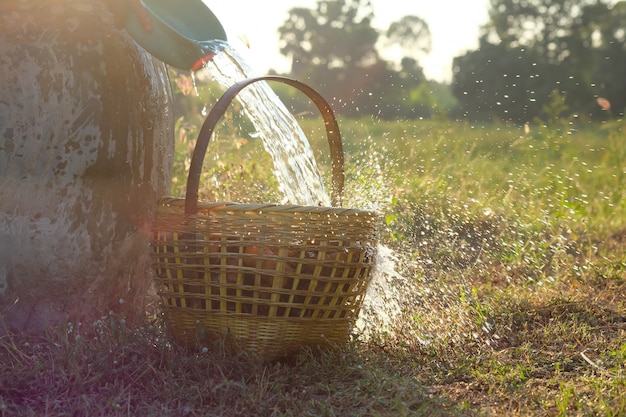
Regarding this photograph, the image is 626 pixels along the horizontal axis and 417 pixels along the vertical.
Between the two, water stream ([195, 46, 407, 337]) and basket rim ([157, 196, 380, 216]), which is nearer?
basket rim ([157, 196, 380, 216])

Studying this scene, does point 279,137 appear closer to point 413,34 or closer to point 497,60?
point 497,60

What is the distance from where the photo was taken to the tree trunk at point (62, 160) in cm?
241

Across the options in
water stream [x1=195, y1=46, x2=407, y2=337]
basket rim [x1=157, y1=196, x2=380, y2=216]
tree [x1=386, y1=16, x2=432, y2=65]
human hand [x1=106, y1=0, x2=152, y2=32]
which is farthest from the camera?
tree [x1=386, y1=16, x2=432, y2=65]

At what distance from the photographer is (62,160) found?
95.7 inches

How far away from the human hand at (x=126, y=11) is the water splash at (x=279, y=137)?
45cm

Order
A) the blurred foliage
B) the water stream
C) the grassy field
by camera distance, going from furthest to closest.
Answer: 1. the blurred foliage
2. the water stream
3. the grassy field

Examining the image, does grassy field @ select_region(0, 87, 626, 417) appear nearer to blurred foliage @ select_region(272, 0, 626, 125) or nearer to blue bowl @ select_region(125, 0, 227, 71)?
blue bowl @ select_region(125, 0, 227, 71)

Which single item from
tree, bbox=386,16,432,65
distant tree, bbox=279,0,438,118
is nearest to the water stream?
distant tree, bbox=279,0,438,118

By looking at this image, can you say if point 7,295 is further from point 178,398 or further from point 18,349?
point 178,398

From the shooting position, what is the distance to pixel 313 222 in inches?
86.3

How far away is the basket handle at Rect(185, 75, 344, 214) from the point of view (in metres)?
2.19

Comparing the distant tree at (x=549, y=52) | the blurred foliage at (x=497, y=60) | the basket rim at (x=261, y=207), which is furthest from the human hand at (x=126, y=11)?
the distant tree at (x=549, y=52)

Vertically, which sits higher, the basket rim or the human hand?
the human hand

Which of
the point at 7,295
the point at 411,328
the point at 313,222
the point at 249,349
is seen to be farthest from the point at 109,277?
the point at 411,328
